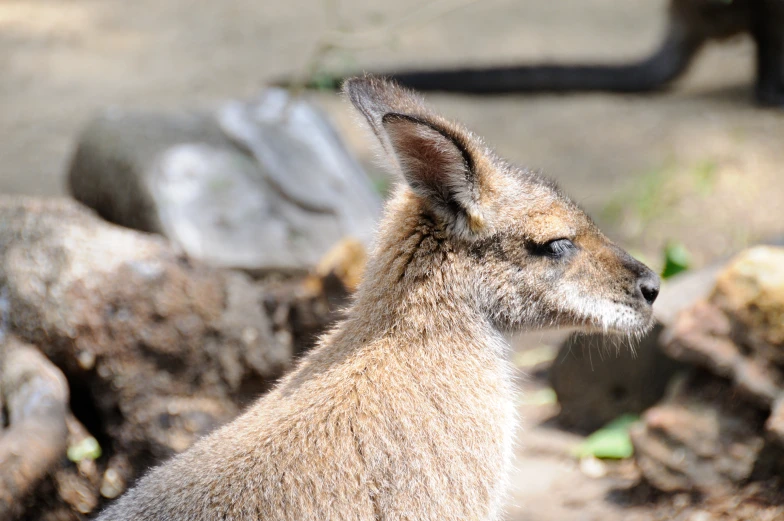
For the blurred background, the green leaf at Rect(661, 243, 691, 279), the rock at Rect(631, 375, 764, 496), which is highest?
the rock at Rect(631, 375, 764, 496)

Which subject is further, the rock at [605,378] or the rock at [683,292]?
the rock at [605,378]

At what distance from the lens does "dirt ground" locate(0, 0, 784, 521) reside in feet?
21.4

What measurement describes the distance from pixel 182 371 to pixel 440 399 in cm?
170

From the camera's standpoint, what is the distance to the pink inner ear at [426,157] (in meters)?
2.65

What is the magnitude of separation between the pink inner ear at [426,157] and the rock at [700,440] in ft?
5.96

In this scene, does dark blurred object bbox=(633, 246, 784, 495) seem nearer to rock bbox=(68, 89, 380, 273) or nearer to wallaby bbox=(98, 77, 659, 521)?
wallaby bbox=(98, 77, 659, 521)

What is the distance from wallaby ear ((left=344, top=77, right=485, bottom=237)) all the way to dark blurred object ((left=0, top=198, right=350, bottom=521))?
5.40ft

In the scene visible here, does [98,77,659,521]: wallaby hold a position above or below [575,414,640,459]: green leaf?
above

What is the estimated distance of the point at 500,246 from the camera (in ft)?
9.76

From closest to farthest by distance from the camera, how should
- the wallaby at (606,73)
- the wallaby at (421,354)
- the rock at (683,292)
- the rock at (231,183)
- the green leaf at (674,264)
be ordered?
the wallaby at (421,354)
the rock at (683,292)
the green leaf at (674,264)
the rock at (231,183)
the wallaby at (606,73)

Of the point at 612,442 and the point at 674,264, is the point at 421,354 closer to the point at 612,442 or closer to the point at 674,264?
the point at 612,442

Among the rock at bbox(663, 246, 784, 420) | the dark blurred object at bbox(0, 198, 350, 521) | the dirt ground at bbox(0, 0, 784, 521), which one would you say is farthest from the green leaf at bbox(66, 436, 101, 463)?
the rock at bbox(663, 246, 784, 420)

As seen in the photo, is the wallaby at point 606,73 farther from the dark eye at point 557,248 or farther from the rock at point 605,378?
→ the dark eye at point 557,248

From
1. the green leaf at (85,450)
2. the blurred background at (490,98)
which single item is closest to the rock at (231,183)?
the blurred background at (490,98)
